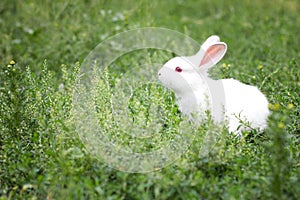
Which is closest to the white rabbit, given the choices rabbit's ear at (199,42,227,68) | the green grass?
rabbit's ear at (199,42,227,68)

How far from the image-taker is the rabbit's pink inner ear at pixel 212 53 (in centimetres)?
345

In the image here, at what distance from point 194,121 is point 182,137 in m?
0.24

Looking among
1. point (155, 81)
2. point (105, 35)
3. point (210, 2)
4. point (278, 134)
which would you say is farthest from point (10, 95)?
point (210, 2)

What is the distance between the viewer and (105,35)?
565cm

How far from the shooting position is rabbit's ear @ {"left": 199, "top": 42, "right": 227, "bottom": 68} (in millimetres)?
3453

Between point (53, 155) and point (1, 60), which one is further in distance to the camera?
point (1, 60)

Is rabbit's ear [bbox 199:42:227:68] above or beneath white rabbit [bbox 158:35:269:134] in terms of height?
above

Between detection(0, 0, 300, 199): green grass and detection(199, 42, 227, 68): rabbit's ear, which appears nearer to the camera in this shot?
detection(0, 0, 300, 199): green grass

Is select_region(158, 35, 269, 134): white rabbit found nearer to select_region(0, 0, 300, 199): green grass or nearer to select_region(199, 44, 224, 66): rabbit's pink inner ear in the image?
select_region(199, 44, 224, 66): rabbit's pink inner ear

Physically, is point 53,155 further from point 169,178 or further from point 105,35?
point 105,35

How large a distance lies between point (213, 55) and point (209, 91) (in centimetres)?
26

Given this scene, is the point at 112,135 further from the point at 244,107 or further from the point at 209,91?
the point at 244,107

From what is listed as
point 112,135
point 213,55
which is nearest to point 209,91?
point 213,55

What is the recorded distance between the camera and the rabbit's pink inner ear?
3451mm
